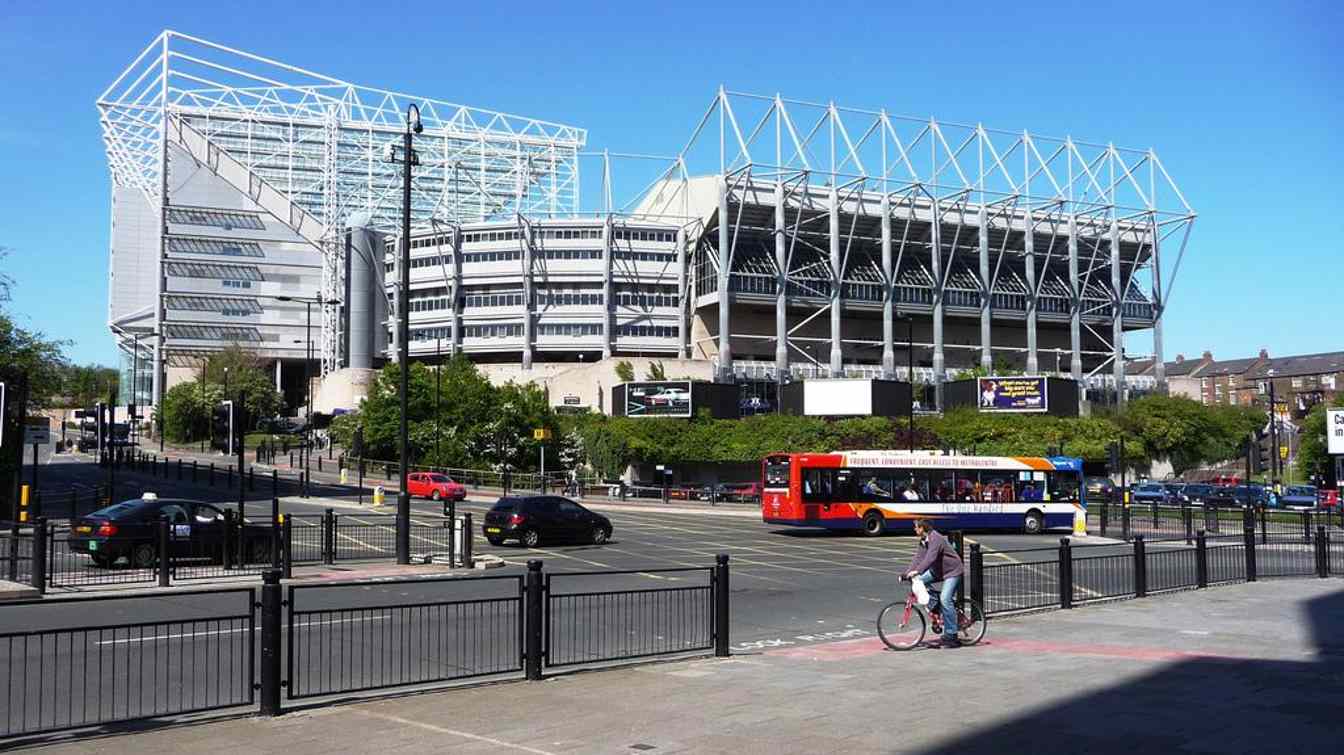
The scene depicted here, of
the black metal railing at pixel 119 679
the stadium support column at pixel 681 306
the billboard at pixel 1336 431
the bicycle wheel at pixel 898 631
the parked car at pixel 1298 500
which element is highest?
the stadium support column at pixel 681 306

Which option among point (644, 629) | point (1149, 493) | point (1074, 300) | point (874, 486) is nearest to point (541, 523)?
point (874, 486)

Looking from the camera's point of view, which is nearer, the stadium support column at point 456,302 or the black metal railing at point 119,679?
the black metal railing at point 119,679

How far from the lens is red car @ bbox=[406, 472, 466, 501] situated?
5597 cm

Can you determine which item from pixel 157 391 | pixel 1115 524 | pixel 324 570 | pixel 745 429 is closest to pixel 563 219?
pixel 745 429

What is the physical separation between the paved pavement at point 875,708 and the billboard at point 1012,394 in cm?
6954

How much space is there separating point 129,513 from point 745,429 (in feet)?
190

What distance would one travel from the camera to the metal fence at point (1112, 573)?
1891 centimetres

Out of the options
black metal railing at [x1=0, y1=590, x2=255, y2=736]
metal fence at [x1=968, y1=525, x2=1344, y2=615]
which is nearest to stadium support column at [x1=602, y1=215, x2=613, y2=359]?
metal fence at [x1=968, y1=525, x2=1344, y2=615]

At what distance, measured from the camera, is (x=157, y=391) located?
125625mm

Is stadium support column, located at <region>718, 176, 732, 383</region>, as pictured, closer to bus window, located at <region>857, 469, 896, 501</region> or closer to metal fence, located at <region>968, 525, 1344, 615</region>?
bus window, located at <region>857, 469, 896, 501</region>

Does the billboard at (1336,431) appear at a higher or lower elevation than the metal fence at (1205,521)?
higher

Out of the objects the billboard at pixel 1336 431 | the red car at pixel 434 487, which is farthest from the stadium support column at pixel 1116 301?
the billboard at pixel 1336 431

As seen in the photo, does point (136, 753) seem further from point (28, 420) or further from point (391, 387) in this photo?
point (391, 387)

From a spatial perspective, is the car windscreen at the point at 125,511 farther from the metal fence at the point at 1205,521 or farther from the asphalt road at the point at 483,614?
the metal fence at the point at 1205,521
